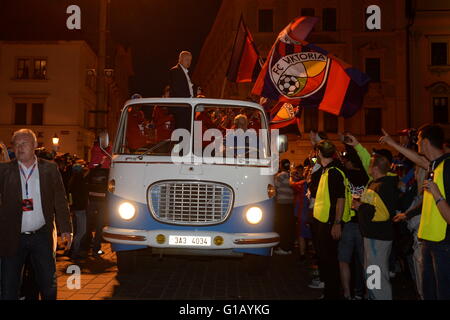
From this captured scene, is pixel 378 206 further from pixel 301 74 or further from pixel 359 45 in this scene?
pixel 359 45

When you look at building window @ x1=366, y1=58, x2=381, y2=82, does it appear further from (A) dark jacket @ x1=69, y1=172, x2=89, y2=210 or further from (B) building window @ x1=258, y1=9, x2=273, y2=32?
(A) dark jacket @ x1=69, y1=172, x2=89, y2=210

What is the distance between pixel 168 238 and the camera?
5793 mm

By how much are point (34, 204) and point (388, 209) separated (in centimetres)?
381

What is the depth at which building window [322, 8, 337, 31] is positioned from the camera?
3009 cm

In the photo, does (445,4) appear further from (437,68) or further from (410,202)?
(410,202)

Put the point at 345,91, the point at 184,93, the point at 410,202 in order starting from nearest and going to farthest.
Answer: the point at 410,202
the point at 184,93
the point at 345,91

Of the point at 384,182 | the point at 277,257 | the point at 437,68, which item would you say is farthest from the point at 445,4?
the point at 384,182

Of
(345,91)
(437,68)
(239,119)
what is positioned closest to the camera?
(239,119)

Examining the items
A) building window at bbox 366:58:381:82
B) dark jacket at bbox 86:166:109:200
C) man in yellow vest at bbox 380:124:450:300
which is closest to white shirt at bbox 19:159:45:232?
man in yellow vest at bbox 380:124:450:300

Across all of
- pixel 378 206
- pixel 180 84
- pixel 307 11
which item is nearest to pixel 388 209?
pixel 378 206

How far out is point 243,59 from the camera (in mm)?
11453

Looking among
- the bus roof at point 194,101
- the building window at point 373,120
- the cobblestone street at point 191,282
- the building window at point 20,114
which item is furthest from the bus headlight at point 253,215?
the building window at point 20,114

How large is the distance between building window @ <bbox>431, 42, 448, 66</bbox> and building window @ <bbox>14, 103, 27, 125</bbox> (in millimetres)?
30908

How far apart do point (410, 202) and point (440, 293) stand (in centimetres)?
265
